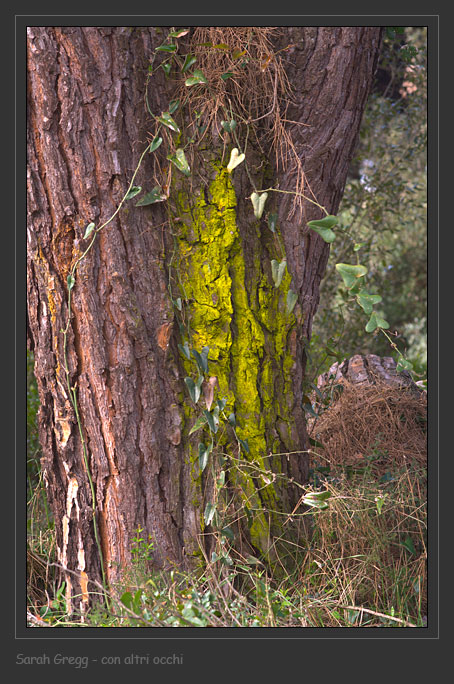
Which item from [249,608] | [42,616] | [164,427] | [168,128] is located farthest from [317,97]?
[42,616]

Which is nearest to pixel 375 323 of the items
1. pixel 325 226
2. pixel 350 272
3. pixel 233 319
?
pixel 350 272

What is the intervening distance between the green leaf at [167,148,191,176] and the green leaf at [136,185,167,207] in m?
0.11

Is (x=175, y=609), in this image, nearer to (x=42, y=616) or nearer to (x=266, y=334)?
(x=42, y=616)

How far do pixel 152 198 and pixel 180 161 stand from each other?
159 mm

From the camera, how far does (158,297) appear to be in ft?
7.38

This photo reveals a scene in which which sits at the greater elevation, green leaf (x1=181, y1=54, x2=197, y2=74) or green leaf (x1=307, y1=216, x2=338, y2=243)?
green leaf (x1=181, y1=54, x2=197, y2=74)

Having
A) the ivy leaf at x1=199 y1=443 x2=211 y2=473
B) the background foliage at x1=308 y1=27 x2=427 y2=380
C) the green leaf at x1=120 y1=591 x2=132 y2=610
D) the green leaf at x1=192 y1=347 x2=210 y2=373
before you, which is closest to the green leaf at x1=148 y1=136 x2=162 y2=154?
the green leaf at x1=192 y1=347 x2=210 y2=373

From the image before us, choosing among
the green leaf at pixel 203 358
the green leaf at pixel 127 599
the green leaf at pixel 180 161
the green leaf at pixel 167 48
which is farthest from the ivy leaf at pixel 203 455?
the green leaf at pixel 167 48

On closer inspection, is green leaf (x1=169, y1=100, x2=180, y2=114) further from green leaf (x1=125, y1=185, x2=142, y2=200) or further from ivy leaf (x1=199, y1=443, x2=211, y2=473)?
ivy leaf (x1=199, y1=443, x2=211, y2=473)

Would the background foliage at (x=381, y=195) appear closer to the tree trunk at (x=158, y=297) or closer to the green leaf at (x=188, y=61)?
the tree trunk at (x=158, y=297)

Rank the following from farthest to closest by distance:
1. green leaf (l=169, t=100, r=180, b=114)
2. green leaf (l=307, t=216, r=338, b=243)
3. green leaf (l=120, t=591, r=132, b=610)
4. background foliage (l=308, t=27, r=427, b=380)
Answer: background foliage (l=308, t=27, r=427, b=380) < green leaf (l=169, t=100, r=180, b=114) < green leaf (l=307, t=216, r=338, b=243) < green leaf (l=120, t=591, r=132, b=610)

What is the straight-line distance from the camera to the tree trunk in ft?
7.01

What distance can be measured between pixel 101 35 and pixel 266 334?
118cm

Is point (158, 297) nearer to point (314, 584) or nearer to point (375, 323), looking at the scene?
point (375, 323)
